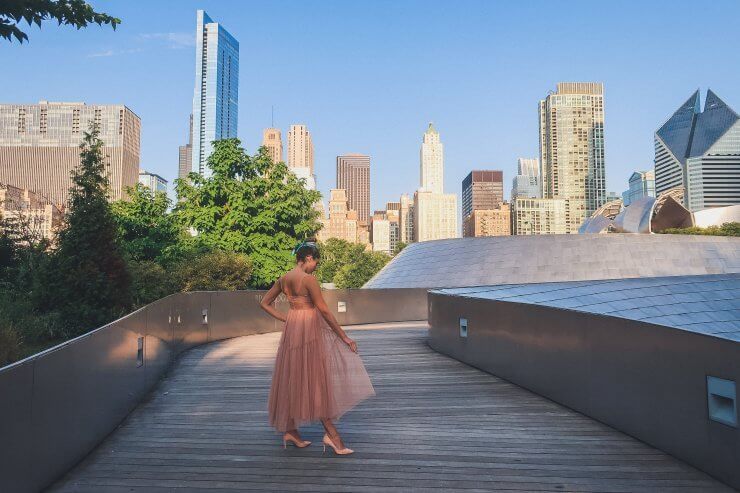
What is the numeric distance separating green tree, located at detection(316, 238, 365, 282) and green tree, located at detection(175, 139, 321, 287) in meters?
52.0

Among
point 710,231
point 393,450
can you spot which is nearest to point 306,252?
point 393,450

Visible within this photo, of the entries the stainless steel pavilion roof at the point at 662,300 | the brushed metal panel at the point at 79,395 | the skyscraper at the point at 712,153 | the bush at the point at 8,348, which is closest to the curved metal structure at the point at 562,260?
the stainless steel pavilion roof at the point at 662,300

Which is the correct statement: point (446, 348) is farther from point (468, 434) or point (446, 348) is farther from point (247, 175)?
point (247, 175)

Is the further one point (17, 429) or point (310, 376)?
point (310, 376)

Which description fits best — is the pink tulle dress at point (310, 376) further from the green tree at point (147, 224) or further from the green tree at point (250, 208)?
the green tree at point (147, 224)

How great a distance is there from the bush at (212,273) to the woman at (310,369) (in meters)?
14.4

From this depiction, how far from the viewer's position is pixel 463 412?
21.3 feet

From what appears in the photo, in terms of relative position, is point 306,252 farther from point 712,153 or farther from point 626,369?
point 712,153

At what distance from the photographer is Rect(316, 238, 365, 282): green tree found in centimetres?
8425

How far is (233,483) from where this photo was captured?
415 centimetres

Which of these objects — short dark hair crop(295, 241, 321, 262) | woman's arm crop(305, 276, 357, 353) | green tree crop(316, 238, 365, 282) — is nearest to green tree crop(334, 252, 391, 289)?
green tree crop(316, 238, 365, 282)

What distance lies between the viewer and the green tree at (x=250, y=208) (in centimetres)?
2730

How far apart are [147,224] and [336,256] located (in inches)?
2282

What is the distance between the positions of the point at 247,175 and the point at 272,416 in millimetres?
25935
